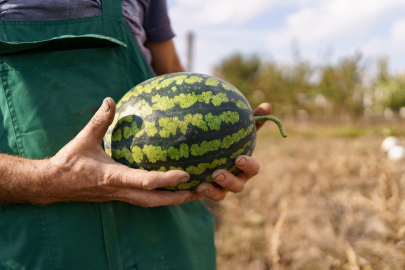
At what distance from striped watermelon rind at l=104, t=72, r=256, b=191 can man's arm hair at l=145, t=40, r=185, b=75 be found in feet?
1.56

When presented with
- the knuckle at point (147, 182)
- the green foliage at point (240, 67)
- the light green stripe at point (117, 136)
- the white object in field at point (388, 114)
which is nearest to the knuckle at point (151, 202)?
the knuckle at point (147, 182)

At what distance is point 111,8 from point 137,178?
2.89 feet

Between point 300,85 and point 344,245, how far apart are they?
21.0m

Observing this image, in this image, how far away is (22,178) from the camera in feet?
4.38

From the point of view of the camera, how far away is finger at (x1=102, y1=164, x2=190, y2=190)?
4.36 feet

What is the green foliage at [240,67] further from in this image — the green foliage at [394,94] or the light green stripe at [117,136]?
the light green stripe at [117,136]

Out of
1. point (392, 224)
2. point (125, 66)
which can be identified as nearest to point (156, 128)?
Answer: point (125, 66)

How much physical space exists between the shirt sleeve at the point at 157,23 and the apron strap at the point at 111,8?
13.0 inches

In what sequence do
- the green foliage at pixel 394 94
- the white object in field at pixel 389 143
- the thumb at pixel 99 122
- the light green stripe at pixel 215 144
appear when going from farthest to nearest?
the green foliage at pixel 394 94 → the white object in field at pixel 389 143 → the light green stripe at pixel 215 144 → the thumb at pixel 99 122

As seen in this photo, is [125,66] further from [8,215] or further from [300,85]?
[300,85]

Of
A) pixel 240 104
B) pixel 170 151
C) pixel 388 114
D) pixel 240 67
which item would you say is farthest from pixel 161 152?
pixel 240 67

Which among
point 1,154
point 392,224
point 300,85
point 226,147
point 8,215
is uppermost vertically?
point 1,154

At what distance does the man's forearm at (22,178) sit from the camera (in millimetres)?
1321

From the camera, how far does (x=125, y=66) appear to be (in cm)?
170
